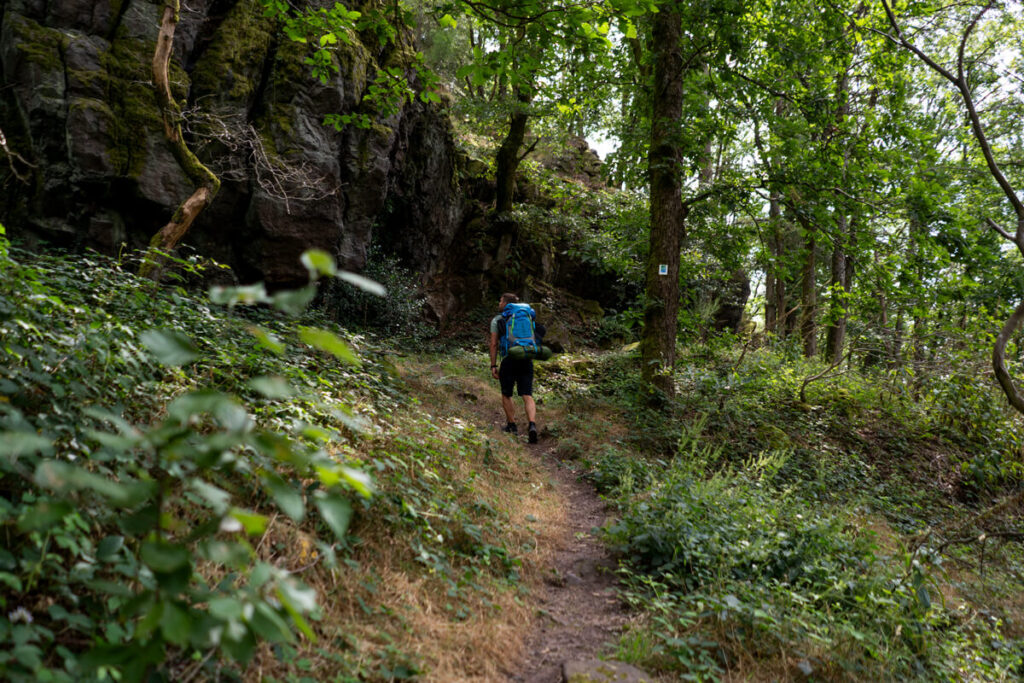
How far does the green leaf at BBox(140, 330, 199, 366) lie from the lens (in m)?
1.15

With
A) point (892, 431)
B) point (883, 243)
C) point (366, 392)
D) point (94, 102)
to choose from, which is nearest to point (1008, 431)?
point (892, 431)

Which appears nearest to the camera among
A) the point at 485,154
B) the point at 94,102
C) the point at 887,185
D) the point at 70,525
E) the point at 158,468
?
the point at 70,525

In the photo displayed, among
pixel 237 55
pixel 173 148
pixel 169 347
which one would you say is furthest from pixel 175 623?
pixel 237 55

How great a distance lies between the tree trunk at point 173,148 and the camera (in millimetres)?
5996

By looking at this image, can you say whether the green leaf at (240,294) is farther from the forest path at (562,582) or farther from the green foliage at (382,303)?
the green foliage at (382,303)

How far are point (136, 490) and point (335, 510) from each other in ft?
1.48

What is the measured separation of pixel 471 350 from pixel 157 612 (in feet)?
45.7

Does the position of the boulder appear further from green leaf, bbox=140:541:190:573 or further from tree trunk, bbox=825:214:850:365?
tree trunk, bbox=825:214:850:365

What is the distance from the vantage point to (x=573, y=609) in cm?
364

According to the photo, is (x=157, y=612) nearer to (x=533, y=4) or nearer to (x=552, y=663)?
(x=552, y=663)

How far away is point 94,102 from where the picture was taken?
7430 millimetres

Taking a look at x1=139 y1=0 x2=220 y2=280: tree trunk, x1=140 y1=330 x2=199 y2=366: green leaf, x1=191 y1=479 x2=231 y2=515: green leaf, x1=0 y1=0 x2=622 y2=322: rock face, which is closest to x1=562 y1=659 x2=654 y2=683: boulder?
x1=191 y1=479 x2=231 y2=515: green leaf

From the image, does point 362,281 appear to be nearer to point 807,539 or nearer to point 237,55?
point 807,539

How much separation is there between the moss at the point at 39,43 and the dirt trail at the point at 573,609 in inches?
362
